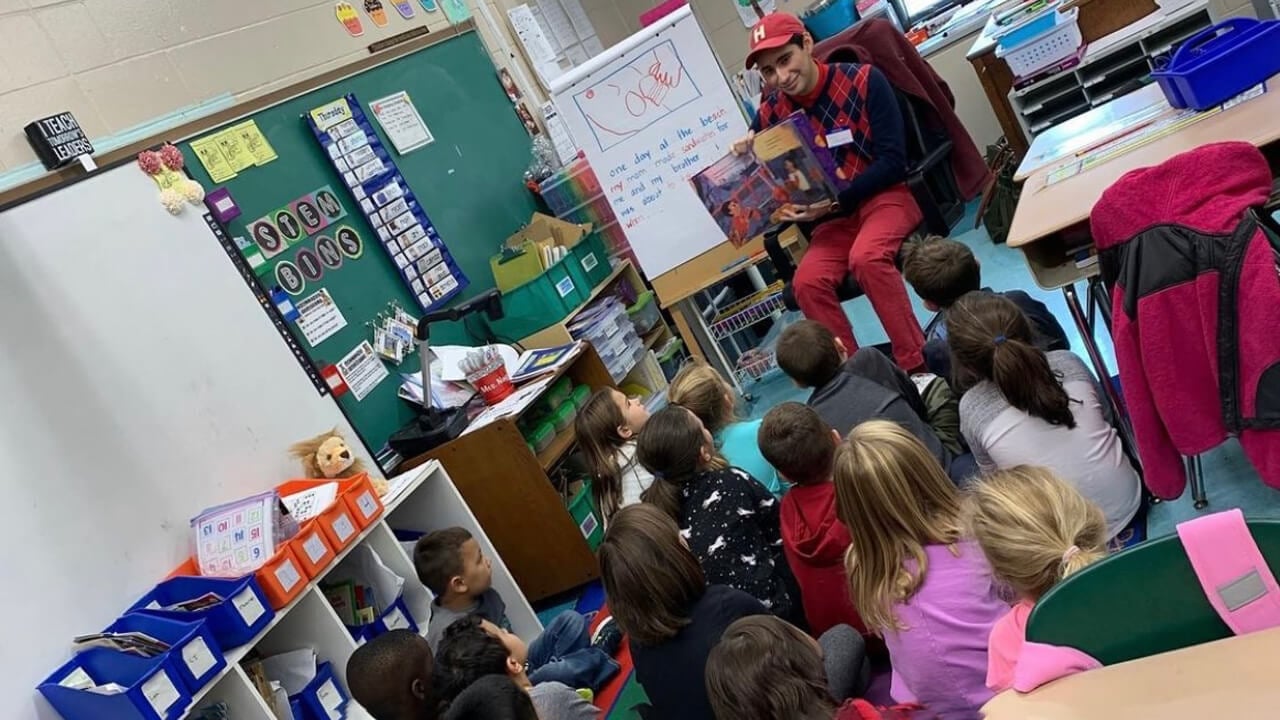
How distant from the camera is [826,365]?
7.86 ft

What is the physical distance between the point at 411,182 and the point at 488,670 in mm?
2327

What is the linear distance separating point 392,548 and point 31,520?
90cm

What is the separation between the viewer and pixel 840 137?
10.4 ft

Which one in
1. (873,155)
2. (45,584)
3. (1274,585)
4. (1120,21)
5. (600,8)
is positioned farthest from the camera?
(600,8)

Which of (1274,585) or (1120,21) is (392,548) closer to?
(1274,585)

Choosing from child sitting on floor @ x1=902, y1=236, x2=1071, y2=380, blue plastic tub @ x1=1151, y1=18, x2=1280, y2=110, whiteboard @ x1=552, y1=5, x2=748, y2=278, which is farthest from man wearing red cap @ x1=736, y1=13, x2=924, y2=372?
blue plastic tub @ x1=1151, y1=18, x2=1280, y2=110

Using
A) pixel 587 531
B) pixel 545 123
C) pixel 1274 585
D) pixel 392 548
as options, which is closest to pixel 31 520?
pixel 392 548

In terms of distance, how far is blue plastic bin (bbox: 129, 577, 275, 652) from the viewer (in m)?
2.10

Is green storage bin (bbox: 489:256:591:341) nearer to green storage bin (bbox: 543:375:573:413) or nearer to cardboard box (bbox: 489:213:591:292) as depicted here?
cardboard box (bbox: 489:213:591:292)

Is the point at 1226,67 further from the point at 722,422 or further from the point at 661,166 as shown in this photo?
the point at 661,166

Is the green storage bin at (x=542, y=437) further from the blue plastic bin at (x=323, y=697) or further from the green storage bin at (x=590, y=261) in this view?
the blue plastic bin at (x=323, y=697)

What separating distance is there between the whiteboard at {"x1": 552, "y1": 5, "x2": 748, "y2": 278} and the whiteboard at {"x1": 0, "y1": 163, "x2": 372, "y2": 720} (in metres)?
1.52

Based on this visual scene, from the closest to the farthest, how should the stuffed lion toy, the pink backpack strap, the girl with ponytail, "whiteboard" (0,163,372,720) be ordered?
the pink backpack strap
the girl with ponytail
"whiteboard" (0,163,372,720)
the stuffed lion toy

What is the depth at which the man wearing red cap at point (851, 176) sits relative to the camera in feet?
10.0
